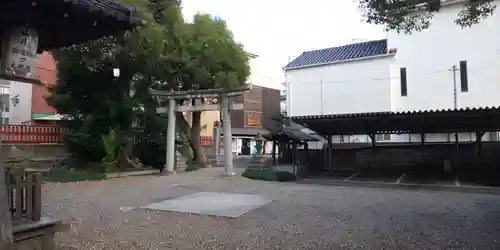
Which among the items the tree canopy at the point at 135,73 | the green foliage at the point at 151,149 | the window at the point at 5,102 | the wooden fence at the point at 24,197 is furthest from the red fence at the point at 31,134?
the wooden fence at the point at 24,197

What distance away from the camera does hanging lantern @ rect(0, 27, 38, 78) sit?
179 inches

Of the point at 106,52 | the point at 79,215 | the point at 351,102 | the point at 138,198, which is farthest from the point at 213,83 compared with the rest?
the point at 79,215

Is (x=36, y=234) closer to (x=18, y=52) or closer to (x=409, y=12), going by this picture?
(x=18, y=52)

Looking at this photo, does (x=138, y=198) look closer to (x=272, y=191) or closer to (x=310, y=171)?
(x=272, y=191)

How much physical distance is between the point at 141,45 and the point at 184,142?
22.4 ft

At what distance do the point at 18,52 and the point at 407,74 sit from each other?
2192cm

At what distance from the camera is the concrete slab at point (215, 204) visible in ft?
28.7

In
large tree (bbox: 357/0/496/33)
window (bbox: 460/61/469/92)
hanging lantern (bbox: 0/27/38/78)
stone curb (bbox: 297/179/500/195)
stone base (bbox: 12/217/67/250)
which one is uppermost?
window (bbox: 460/61/469/92)

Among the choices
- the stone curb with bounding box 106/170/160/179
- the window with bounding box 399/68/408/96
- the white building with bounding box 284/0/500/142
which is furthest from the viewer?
the window with bounding box 399/68/408/96

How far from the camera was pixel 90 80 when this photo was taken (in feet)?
58.3

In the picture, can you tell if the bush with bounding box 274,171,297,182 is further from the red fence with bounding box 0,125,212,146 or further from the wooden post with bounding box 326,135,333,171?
the red fence with bounding box 0,125,212,146

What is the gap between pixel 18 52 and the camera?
4594 millimetres

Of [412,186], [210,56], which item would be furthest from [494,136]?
[210,56]

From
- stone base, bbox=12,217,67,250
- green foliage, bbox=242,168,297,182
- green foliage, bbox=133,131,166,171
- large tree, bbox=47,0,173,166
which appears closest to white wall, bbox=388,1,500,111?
green foliage, bbox=242,168,297,182
